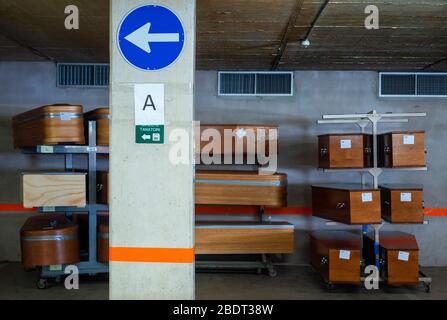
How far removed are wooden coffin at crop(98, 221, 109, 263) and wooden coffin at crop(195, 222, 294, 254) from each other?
3.49ft

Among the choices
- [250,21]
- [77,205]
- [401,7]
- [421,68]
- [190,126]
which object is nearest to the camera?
[190,126]

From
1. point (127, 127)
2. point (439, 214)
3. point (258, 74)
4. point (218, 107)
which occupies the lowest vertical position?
point (439, 214)

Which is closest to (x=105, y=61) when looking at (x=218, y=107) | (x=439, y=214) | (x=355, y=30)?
(x=218, y=107)

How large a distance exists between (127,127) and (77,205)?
1920mm

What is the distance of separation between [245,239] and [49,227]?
2285 mm

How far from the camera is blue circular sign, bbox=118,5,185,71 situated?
2502 millimetres

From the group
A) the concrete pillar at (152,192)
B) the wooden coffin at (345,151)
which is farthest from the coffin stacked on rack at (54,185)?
the wooden coffin at (345,151)

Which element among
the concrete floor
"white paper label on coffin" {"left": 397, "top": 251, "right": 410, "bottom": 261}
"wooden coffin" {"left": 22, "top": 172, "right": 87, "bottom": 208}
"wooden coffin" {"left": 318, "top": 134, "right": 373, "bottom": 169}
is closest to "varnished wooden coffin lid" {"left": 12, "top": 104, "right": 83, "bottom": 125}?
"wooden coffin" {"left": 22, "top": 172, "right": 87, "bottom": 208}

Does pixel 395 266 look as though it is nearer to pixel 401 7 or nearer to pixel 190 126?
pixel 401 7

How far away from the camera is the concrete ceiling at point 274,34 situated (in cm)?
313

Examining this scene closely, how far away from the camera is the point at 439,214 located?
5.11 meters

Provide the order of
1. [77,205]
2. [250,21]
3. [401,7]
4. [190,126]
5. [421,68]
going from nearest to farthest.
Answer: [190,126] → [401,7] → [250,21] → [77,205] → [421,68]

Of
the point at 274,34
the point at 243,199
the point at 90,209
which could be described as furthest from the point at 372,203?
the point at 90,209

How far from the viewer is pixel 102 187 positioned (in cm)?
430
